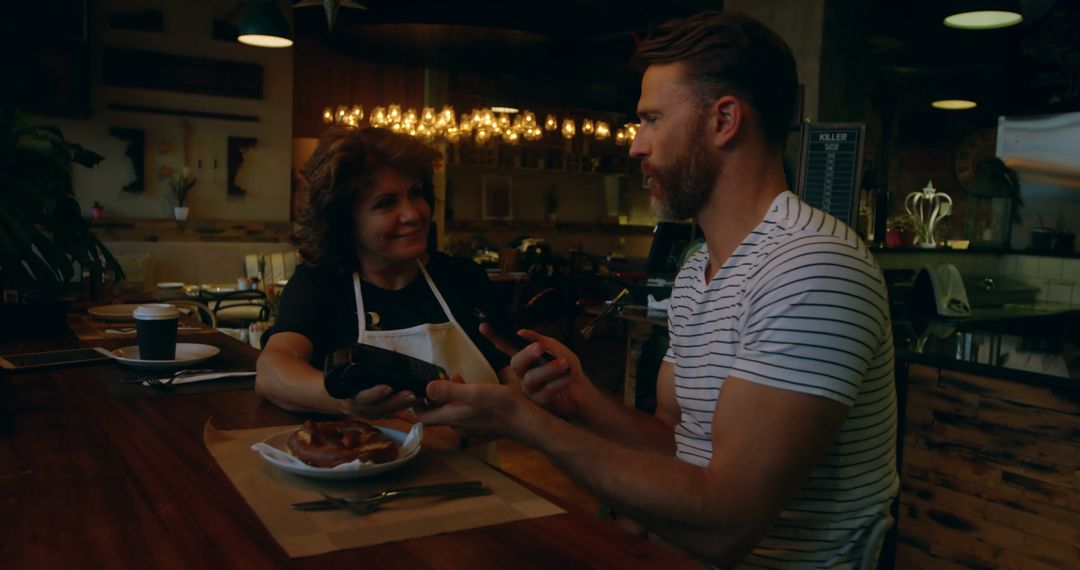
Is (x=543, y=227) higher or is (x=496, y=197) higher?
(x=496, y=197)

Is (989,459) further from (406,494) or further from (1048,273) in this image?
(1048,273)

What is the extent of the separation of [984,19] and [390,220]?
4767 mm

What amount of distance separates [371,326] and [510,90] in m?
10.7

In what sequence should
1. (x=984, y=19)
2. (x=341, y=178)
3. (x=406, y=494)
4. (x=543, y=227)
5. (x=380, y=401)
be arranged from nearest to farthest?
1. (x=406, y=494)
2. (x=380, y=401)
3. (x=341, y=178)
4. (x=984, y=19)
5. (x=543, y=227)

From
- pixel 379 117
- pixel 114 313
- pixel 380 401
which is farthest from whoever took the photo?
pixel 379 117

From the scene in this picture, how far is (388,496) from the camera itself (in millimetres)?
1142

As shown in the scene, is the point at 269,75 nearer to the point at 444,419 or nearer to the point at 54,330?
the point at 54,330

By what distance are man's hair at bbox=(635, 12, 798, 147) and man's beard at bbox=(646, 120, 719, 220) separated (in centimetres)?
8

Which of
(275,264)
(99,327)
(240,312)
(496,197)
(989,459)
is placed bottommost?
(240,312)

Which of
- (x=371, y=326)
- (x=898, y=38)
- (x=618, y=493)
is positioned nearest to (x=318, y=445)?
(x=618, y=493)

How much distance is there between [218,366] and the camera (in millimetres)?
2131

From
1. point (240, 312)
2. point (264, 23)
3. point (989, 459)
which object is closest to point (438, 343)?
point (989, 459)

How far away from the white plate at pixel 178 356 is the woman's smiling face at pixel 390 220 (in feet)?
1.66

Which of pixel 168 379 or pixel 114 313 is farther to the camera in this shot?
pixel 114 313
